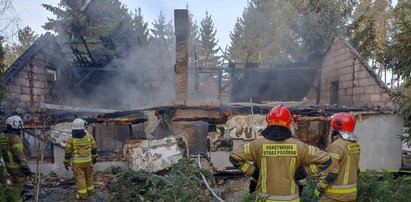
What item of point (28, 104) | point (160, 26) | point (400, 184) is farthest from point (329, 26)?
point (160, 26)

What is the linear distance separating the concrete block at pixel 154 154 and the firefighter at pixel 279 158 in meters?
5.16

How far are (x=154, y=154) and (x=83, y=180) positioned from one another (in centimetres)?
204

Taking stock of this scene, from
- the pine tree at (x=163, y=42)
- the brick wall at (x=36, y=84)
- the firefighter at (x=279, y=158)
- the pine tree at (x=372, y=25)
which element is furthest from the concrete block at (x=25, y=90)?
the pine tree at (x=372, y=25)

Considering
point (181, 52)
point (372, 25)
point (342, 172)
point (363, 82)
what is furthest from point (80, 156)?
point (372, 25)

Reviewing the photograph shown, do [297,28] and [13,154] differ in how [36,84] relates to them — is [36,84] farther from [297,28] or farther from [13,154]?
[297,28]

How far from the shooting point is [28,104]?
1184 centimetres

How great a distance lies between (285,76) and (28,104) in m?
12.5

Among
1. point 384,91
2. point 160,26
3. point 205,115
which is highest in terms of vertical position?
point 160,26

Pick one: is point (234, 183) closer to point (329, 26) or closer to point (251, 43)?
point (329, 26)

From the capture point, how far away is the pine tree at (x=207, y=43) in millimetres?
45969

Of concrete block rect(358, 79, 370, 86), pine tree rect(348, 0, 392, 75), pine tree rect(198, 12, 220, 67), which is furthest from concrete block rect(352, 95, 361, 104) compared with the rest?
pine tree rect(198, 12, 220, 67)

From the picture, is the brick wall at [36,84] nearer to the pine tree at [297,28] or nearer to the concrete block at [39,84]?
the concrete block at [39,84]

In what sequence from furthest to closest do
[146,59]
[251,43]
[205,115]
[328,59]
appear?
[251,43]
[146,59]
[328,59]
[205,115]

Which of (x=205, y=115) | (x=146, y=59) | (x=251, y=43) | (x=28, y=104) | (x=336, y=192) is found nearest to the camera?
(x=336, y=192)
